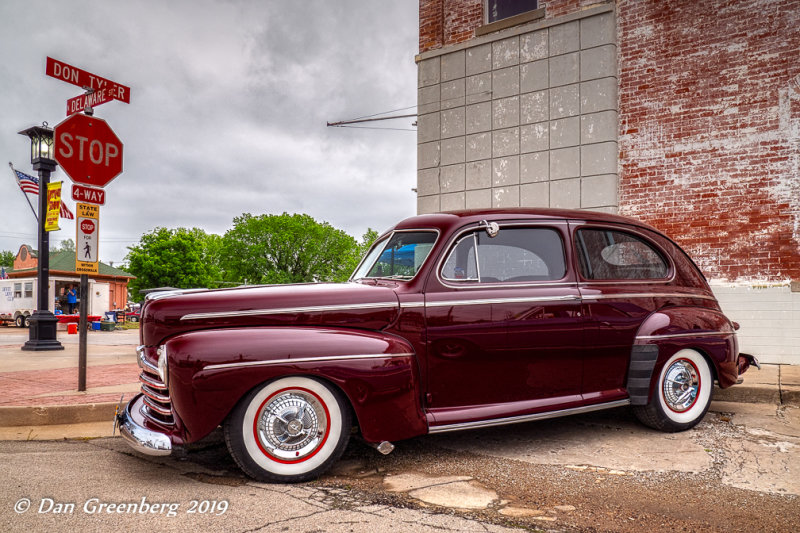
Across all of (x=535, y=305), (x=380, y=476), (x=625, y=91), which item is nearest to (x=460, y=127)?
(x=625, y=91)

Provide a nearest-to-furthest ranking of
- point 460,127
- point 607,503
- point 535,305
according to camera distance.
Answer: point 607,503 < point 535,305 < point 460,127

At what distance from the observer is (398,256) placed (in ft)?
13.8

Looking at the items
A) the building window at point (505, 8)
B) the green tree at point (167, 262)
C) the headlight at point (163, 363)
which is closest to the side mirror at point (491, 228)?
the headlight at point (163, 363)

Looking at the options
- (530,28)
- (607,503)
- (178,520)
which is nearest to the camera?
(178,520)

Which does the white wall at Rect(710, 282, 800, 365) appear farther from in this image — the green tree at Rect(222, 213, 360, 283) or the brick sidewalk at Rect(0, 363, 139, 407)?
the green tree at Rect(222, 213, 360, 283)

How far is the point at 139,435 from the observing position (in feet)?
10.7

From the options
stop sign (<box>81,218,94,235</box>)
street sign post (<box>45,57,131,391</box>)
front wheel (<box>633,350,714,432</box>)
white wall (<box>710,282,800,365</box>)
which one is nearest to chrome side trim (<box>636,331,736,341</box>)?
front wheel (<box>633,350,714,432</box>)

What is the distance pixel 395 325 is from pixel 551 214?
1.56m

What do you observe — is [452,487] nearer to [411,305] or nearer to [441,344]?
[441,344]

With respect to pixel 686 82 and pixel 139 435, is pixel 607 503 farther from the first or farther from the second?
pixel 686 82

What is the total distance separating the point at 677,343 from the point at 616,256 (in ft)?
2.64

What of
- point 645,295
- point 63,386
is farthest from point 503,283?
point 63,386

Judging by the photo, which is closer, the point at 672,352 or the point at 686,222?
the point at 672,352

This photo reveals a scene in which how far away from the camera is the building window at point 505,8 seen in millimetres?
8680
